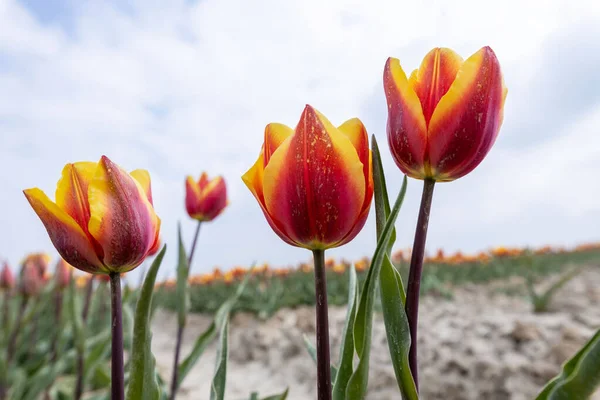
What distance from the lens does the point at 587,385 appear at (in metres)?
0.58

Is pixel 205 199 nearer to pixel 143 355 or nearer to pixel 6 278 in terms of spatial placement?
pixel 143 355

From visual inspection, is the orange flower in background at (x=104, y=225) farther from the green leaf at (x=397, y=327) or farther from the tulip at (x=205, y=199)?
the tulip at (x=205, y=199)

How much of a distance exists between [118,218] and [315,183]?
0.98 ft

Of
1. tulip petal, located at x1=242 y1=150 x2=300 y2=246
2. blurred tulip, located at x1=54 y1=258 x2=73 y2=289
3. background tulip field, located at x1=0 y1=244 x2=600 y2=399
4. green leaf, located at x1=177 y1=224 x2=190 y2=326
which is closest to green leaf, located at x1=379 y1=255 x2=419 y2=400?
tulip petal, located at x1=242 y1=150 x2=300 y2=246

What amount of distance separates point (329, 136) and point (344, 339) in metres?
0.27

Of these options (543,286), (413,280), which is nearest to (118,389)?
(413,280)

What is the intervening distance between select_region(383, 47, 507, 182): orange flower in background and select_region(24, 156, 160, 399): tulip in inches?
15.3

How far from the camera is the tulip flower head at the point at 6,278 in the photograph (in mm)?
2953

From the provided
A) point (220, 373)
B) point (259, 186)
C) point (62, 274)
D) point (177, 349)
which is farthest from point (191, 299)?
point (259, 186)

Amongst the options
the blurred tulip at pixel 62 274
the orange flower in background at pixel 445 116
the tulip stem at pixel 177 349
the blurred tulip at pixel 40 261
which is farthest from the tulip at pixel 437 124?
the blurred tulip at pixel 40 261

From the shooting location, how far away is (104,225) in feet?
2.38

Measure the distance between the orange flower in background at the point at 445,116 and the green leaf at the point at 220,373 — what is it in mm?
462

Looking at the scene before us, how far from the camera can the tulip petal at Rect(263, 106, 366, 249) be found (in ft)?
2.08

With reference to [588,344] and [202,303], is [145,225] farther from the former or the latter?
[202,303]
